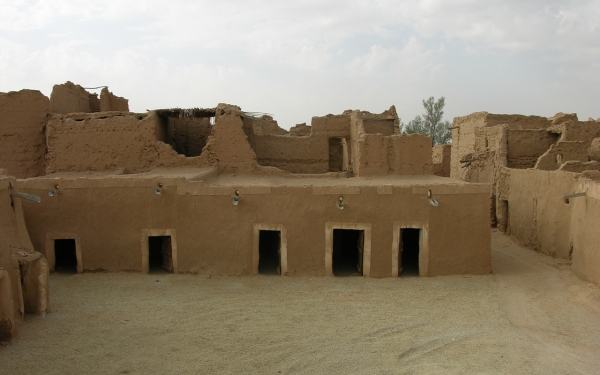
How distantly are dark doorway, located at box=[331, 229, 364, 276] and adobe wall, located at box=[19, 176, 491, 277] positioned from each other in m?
0.91

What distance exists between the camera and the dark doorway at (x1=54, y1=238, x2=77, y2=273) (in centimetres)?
1184

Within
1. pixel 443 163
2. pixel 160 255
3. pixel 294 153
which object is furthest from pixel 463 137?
pixel 160 255

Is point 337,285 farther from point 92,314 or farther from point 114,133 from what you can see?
point 114,133

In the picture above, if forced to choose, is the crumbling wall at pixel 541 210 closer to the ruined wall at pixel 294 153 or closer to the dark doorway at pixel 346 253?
the dark doorway at pixel 346 253

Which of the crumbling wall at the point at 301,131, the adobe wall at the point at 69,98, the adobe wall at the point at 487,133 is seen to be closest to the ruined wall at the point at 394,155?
the adobe wall at the point at 487,133

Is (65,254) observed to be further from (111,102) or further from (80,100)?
(111,102)

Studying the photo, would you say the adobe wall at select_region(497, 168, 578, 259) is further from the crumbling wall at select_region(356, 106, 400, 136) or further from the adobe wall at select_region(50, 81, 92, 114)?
the adobe wall at select_region(50, 81, 92, 114)

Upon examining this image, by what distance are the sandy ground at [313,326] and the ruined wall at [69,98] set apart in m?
6.13

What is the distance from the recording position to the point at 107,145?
13.4 m

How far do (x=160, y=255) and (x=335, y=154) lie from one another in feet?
24.9

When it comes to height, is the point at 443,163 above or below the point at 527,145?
below

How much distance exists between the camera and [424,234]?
11.0 metres

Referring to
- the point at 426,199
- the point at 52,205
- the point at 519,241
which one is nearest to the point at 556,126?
the point at 519,241

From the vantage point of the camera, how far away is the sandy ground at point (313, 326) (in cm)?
702
